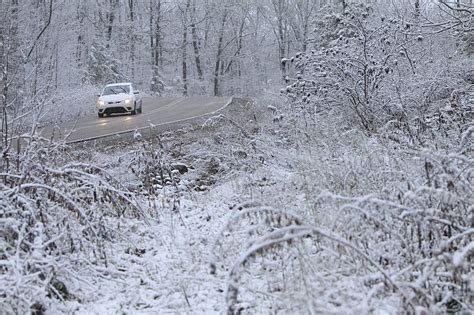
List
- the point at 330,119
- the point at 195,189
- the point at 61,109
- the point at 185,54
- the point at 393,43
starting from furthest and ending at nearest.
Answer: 1. the point at 185,54
2. the point at 61,109
3. the point at 393,43
4. the point at 330,119
5. the point at 195,189

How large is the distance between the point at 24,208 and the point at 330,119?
23.5 ft

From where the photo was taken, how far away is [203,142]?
1234cm

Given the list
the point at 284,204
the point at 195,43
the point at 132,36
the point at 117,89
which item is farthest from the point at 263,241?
the point at 132,36

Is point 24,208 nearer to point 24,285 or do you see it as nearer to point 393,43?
point 24,285

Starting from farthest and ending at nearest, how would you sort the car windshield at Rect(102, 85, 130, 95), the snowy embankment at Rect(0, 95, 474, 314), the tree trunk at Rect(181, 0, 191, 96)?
the tree trunk at Rect(181, 0, 191, 96), the car windshield at Rect(102, 85, 130, 95), the snowy embankment at Rect(0, 95, 474, 314)

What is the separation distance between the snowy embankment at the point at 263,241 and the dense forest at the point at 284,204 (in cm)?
2

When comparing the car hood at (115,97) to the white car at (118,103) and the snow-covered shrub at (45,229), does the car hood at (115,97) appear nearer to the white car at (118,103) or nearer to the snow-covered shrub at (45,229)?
the white car at (118,103)

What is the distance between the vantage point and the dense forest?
3.72 meters

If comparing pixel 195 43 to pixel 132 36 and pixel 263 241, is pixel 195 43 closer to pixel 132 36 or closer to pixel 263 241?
pixel 132 36

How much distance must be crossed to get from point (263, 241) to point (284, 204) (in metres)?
2.07

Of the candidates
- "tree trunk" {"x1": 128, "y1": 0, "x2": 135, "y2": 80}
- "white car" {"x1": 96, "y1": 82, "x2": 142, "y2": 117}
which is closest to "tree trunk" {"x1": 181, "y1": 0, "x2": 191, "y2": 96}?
"tree trunk" {"x1": 128, "y1": 0, "x2": 135, "y2": 80}

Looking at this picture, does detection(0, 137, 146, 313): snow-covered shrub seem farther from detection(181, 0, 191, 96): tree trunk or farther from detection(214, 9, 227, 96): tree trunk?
detection(181, 0, 191, 96): tree trunk

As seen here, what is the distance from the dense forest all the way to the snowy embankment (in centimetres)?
2

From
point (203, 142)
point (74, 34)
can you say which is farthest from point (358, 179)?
point (74, 34)
